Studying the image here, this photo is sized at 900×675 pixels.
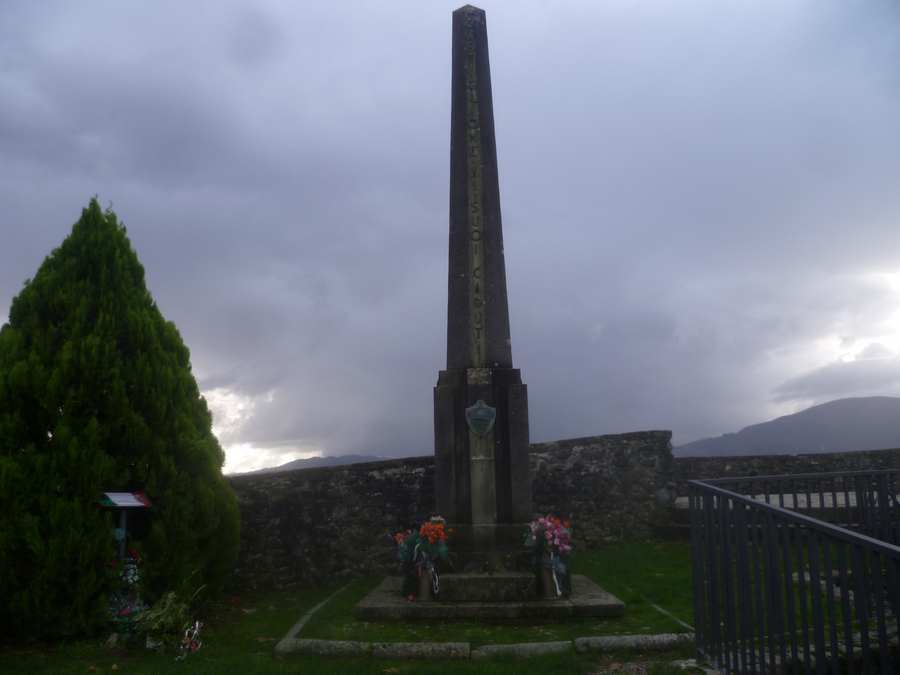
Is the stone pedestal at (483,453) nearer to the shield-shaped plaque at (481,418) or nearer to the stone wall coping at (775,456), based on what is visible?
the shield-shaped plaque at (481,418)

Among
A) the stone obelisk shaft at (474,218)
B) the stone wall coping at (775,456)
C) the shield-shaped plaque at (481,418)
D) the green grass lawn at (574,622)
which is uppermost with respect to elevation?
the stone obelisk shaft at (474,218)

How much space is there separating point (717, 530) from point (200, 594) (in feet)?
18.1

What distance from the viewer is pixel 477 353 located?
8992 mm

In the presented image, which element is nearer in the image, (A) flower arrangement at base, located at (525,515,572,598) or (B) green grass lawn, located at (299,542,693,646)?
(B) green grass lawn, located at (299,542,693,646)

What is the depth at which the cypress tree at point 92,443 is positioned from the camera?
634cm

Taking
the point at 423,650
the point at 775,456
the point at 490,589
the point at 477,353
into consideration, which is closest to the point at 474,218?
the point at 477,353

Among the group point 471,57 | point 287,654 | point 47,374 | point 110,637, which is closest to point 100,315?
point 47,374

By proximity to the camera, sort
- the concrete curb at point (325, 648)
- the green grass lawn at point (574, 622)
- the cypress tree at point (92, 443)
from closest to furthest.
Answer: the concrete curb at point (325, 648) → the cypress tree at point (92, 443) → the green grass lawn at point (574, 622)

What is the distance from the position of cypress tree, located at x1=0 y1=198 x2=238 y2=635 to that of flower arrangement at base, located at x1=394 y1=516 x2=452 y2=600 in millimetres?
1986

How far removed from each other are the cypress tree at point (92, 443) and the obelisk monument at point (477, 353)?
8.90 ft

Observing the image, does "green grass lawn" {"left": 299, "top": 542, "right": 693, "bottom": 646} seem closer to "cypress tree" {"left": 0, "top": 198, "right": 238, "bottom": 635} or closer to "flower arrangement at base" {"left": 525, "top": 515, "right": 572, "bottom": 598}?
"flower arrangement at base" {"left": 525, "top": 515, "right": 572, "bottom": 598}

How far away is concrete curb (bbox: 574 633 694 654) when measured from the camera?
600 cm

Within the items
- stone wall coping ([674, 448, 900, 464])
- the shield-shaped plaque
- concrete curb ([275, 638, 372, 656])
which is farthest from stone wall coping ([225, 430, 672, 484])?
concrete curb ([275, 638, 372, 656])

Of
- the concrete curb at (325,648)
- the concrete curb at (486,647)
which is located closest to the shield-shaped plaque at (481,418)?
the concrete curb at (486,647)
